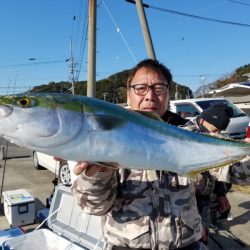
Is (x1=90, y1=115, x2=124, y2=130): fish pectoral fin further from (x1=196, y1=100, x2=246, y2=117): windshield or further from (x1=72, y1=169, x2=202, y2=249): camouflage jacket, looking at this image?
(x1=196, y1=100, x2=246, y2=117): windshield

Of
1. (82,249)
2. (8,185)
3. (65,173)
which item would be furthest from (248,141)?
(8,185)

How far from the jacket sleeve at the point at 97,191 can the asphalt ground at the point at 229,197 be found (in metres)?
3.67

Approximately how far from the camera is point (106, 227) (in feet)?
7.72

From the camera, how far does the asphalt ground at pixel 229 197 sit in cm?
560

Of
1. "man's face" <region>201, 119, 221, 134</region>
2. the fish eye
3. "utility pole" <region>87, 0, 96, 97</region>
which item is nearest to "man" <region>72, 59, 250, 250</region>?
the fish eye

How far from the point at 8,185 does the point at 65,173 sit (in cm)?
195

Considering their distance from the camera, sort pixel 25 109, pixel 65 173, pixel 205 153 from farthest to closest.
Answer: pixel 65 173, pixel 205 153, pixel 25 109

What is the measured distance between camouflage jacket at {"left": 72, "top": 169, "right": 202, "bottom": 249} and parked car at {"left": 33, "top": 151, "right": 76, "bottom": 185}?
14.5ft

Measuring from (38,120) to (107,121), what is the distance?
0.31m

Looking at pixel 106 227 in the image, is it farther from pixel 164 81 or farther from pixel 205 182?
pixel 164 81

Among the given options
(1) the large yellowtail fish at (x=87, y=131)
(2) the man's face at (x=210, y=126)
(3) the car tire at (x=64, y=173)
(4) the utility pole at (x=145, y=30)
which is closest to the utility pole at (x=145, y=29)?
(4) the utility pole at (x=145, y=30)

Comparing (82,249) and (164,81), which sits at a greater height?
(164,81)

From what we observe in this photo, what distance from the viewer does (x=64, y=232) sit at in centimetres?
476

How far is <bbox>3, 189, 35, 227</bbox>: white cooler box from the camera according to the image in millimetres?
6352
